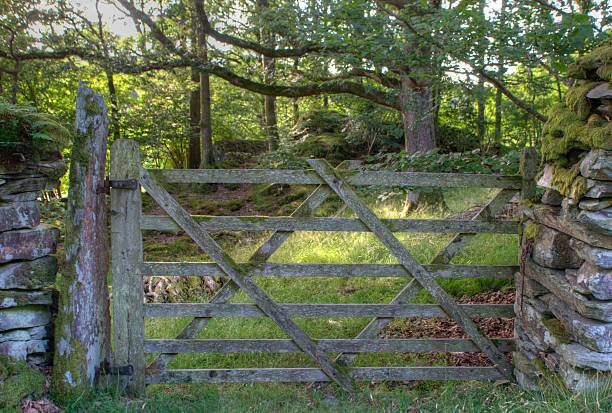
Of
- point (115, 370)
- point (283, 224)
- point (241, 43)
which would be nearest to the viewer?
point (283, 224)

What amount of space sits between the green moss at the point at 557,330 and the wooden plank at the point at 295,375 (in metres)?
0.82

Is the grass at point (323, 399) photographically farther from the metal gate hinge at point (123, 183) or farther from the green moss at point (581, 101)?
the green moss at point (581, 101)

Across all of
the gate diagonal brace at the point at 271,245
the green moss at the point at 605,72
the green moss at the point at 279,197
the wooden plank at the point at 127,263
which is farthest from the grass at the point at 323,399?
the green moss at the point at 279,197

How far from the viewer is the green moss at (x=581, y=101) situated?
314 centimetres

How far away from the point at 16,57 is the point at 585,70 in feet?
31.3

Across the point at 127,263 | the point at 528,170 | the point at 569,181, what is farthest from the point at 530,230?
the point at 127,263

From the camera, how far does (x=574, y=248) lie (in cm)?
314

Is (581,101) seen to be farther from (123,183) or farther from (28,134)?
(28,134)

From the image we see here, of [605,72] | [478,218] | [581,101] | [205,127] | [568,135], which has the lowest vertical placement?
[478,218]

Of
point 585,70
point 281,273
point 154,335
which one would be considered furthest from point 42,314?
point 585,70

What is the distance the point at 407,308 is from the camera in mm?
3760

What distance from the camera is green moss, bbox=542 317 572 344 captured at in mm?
3145

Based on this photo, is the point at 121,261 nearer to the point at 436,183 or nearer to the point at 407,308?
the point at 407,308

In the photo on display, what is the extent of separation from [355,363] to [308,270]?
4.61ft
